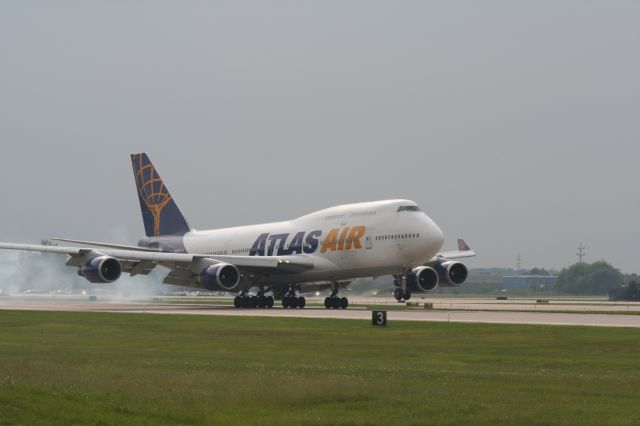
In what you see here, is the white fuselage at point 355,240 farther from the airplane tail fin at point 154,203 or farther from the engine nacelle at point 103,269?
the airplane tail fin at point 154,203

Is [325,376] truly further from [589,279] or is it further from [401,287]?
[589,279]

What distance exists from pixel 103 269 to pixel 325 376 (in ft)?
141

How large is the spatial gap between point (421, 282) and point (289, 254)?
29.7 ft

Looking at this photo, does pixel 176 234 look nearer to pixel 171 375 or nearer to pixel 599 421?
pixel 171 375

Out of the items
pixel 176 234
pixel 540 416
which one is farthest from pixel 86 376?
pixel 176 234

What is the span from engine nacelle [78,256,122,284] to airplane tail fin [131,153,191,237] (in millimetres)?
16575

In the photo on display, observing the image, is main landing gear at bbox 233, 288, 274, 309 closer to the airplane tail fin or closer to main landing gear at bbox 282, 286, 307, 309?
main landing gear at bbox 282, 286, 307, 309

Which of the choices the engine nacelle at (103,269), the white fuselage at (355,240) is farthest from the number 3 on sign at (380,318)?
the engine nacelle at (103,269)

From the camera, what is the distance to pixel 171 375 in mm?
25391

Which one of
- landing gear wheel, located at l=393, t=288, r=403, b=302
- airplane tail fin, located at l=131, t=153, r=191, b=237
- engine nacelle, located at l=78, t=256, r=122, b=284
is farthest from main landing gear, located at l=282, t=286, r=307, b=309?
airplane tail fin, located at l=131, t=153, r=191, b=237

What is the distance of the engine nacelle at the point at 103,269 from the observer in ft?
217

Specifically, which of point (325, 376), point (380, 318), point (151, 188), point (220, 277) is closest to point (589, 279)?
point (151, 188)

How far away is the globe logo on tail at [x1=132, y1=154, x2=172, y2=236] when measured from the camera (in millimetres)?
84562

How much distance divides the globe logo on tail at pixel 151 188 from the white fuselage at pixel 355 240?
13244 millimetres
